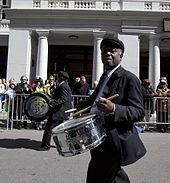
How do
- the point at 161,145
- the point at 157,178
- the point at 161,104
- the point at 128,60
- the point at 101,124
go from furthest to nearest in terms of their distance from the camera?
the point at 128,60, the point at 161,104, the point at 161,145, the point at 157,178, the point at 101,124

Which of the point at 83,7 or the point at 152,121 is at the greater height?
the point at 83,7

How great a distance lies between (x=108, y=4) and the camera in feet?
72.3

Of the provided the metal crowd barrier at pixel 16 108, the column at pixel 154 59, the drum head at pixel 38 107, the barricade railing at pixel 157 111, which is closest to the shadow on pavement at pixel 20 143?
the drum head at pixel 38 107

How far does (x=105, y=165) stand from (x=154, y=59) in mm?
18867

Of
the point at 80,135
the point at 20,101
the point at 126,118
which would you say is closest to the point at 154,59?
the point at 20,101

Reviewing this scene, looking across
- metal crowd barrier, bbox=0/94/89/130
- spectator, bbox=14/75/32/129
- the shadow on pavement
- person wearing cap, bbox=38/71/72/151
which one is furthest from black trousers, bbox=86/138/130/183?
spectator, bbox=14/75/32/129

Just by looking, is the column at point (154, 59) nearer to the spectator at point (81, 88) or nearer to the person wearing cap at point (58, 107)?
the spectator at point (81, 88)

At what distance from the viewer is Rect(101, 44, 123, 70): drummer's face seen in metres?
3.43

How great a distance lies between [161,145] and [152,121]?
286 cm

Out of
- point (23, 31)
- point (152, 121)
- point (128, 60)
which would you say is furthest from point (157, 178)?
point (23, 31)

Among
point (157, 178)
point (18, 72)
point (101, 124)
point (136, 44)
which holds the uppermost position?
point (136, 44)

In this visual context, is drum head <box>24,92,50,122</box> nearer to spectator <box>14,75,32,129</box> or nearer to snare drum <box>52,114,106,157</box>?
spectator <box>14,75,32,129</box>

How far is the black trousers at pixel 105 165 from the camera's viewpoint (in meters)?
3.38

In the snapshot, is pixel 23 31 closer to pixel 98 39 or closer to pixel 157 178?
pixel 98 39
